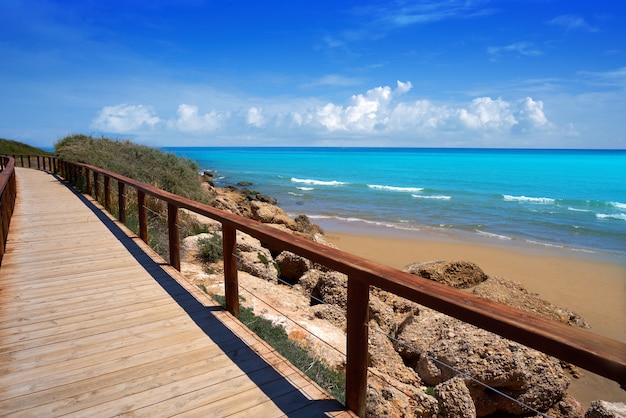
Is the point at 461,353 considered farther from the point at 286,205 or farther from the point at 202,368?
the point at 286,205

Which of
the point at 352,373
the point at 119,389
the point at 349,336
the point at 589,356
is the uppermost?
the point at 589,356

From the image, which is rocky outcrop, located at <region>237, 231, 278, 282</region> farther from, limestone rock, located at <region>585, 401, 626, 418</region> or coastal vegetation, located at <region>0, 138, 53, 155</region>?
coastal vegetation, located at <region>0, 138, 53, 155</region>

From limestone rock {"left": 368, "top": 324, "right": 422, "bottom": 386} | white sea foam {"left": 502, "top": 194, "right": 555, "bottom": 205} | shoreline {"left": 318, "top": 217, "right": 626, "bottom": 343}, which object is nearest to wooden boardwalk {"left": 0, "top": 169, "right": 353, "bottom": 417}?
limestone rock {"left": 368, "top": 324, "right": 422, "bottom": 386}

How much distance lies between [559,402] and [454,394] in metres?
1.60

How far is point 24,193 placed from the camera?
44.6 feet

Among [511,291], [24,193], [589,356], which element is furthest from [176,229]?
[24,193]

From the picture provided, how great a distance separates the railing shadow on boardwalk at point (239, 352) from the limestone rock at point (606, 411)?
276cm

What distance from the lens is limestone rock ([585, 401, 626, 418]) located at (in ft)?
12.4

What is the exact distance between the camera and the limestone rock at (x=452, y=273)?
8.57 metres

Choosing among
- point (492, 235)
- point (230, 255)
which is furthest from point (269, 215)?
point (492, 235)

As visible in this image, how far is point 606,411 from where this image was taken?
386cm

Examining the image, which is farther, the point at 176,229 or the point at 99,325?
the point at 176,229

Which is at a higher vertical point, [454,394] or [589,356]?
[589,356]

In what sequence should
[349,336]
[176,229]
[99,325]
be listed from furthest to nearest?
1. [176,229]
2. [99,325]
3. [349,336]
